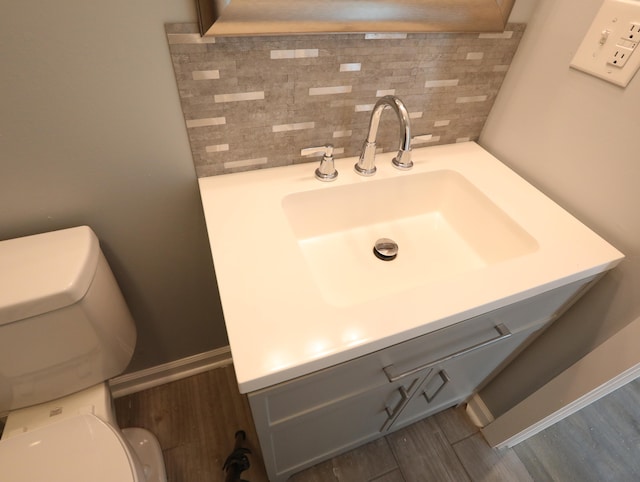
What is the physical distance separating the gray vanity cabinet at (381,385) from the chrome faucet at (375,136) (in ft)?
1.23

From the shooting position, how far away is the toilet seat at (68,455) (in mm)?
660

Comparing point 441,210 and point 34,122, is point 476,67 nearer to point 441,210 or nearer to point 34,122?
point 441,210

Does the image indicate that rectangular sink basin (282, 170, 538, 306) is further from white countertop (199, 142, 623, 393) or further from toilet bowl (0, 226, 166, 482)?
toilet bowl (0, 226, 166, 482)

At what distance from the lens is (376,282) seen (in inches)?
28.6

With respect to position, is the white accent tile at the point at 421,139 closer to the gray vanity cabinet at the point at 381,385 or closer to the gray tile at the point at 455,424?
the gray vanity cabinet at the point at 381,385

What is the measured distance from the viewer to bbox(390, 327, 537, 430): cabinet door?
2.70ft

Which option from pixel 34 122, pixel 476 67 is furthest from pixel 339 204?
pixel 34 122

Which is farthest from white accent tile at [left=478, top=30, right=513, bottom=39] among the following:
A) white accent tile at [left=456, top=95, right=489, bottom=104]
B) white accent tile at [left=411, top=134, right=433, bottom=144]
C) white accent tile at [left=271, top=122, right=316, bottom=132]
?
white accent tile at [left=271, top=122, right=316, bottom=132]

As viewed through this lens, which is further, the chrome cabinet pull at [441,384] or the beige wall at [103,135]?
the chrome cabinet pull at [441,384]

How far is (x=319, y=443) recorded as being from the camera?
877 mm

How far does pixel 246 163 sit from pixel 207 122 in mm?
129

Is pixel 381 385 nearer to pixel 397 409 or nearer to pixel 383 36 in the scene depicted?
pixel 397 409

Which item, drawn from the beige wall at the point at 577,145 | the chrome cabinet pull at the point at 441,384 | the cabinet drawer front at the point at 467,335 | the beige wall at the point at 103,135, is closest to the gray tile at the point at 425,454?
the chrome cabinet pull at the point at 441,384

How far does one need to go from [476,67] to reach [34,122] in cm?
93
